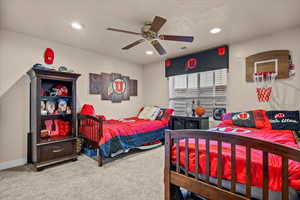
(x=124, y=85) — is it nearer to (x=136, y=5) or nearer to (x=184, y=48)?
(x=184, y=48)

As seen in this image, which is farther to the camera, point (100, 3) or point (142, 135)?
point (142, 135)

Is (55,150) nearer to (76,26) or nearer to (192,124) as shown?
(76,26)

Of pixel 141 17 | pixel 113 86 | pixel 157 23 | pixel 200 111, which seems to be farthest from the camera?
pixel 113 86

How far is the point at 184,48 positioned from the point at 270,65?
1.75 metres

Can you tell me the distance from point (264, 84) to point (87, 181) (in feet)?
11.6

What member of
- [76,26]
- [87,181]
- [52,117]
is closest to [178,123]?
[87,181]

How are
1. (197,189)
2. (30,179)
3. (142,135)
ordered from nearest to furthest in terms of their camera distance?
(197,189) < (30,179) < (142,135)

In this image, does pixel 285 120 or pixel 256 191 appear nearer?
pixel 256 191

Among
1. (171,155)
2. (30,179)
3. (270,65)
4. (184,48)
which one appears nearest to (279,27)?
(270,65)

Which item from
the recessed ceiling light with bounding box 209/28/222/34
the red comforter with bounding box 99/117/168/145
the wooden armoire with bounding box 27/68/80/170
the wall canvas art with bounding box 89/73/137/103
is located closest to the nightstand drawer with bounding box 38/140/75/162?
the wooden armoire with bounding box 27/68/80/170

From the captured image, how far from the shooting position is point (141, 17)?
216 cm

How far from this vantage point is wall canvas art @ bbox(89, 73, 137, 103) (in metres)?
3.72

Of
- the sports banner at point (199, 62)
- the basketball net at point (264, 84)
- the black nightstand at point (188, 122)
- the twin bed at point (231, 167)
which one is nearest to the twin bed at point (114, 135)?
the black nightstand at point (188, 122)

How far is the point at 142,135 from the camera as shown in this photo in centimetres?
327
